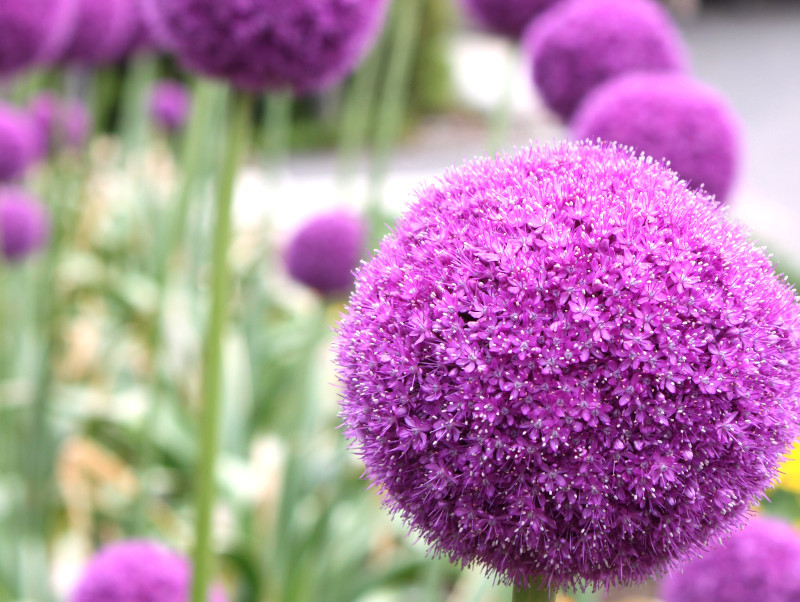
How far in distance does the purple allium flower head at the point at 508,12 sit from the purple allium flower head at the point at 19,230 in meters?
1.51

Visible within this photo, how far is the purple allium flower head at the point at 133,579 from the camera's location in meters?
1.81

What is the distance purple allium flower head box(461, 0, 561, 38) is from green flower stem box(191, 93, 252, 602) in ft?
3.32

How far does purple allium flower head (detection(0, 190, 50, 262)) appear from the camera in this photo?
2.80m

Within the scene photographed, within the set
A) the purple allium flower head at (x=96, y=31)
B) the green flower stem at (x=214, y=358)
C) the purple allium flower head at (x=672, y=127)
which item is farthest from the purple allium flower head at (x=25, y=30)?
the purple allium flower head at (x=672, y=127)

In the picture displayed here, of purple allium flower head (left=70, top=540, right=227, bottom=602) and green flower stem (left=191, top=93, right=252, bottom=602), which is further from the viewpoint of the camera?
purple allium flower head (left=70, top=540, right=227, bottom=602)

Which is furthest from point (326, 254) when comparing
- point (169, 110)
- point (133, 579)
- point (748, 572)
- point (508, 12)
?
point (169, 110)

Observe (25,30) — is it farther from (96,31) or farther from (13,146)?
(96,31)

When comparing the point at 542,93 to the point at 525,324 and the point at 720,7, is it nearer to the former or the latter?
the point at 525,324

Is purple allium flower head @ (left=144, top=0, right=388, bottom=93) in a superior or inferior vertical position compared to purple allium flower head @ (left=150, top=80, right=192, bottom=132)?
superior

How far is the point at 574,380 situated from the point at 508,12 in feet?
6.01

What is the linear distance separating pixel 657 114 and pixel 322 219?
1.34 meters

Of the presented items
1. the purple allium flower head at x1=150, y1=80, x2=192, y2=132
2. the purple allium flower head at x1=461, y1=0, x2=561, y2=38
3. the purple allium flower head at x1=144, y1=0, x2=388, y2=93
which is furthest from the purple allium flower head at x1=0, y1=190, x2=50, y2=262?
the purple allium flower head at x1=150, y1=80, x2=192, y2=132

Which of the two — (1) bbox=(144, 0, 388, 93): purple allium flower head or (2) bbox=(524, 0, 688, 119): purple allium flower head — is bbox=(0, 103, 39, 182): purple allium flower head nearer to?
(1) bbox=(144, 0, 388, 93): purple allium flower head

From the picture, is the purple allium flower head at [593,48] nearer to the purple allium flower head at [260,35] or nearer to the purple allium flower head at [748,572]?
the purple allium flower head at [260,35]
